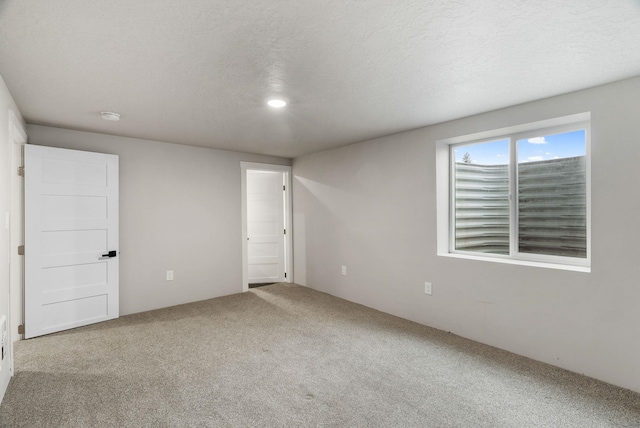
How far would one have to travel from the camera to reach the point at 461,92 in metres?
2.56

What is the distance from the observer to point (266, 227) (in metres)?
5.74

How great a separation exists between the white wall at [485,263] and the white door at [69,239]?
9.09 ft

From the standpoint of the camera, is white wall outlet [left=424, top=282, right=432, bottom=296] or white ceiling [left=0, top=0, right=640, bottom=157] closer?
white ceiling [left=0, top=0, right=640, bottom=157]

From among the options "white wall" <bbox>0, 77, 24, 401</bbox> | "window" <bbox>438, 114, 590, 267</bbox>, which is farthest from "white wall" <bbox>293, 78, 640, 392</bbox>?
"white wall" <bbox>0, 77, 24, 401</bbox>

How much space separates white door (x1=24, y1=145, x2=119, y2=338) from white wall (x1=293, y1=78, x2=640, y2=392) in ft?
9.09

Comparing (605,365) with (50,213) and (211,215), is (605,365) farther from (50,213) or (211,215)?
(50,213)

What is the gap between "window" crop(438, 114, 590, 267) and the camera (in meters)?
2.75

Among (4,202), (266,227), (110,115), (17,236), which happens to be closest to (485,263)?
(266,227)

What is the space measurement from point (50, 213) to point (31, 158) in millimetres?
575

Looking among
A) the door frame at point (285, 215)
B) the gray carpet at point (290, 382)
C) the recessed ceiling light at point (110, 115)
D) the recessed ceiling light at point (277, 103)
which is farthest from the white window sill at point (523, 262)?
the recessed ceiling light at point (110, 115)

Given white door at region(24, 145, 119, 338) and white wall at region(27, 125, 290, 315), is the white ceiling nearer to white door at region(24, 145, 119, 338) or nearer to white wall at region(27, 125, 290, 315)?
white door at region(24, 145, 119, 338)

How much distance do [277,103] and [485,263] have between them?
243cm

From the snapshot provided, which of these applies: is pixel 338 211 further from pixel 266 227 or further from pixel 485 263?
pixel 485 263

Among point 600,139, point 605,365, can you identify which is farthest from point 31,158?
point 605,365
